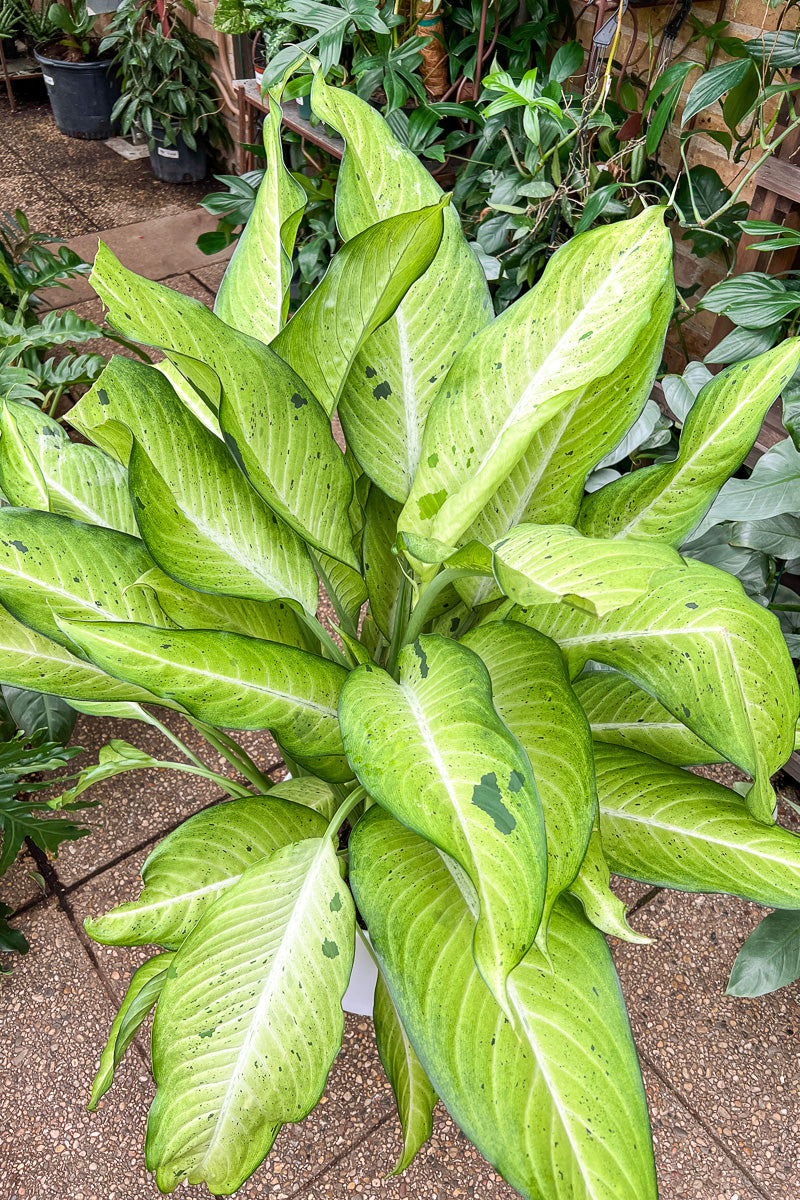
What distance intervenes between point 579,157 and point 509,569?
1.44 metres

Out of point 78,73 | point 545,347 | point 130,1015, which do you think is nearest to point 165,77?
point 78,73

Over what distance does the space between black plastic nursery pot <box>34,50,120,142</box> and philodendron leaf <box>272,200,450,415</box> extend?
3202 mm

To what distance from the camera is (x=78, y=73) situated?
3270mm

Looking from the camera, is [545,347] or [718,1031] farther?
[718,1031]

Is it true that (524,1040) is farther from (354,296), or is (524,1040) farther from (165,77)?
(165,77)

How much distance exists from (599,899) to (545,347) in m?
0.47

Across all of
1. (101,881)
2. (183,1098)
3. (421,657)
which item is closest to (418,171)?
(421,657)

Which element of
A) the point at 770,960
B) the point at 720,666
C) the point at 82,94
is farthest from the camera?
the point at 82,94

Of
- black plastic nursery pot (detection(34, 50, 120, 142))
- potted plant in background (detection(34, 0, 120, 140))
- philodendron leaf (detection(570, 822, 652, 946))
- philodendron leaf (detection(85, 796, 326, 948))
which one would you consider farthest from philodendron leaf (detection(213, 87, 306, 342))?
black plastic nursery pot (detection(34, 50, 120, 142))

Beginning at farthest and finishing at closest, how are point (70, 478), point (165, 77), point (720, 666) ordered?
point (165, 77) < point (70, 478) < point (720, 666)

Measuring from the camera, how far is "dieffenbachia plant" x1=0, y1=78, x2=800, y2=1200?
62 centimetres

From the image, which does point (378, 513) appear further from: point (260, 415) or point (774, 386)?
point (774, 386)

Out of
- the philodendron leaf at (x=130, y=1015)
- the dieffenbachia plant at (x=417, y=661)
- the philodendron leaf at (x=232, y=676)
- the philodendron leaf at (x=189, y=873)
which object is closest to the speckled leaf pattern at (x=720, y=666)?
the dieffenbachia plant at (x=417, y=661)

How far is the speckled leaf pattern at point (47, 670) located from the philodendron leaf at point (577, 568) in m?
0.39
